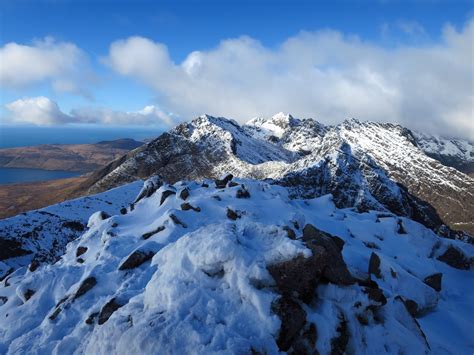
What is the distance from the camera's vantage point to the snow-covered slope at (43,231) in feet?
160

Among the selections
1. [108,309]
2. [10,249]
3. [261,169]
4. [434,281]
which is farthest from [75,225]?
[261,169]

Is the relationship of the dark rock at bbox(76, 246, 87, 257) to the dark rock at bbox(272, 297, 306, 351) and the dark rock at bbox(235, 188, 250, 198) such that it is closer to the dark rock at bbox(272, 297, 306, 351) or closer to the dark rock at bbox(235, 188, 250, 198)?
the dark rock at bbox(235, 188, 250, 198)

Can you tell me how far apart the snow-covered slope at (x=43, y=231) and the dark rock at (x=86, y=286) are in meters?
26.4

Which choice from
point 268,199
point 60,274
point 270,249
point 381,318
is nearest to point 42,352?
point 60,274

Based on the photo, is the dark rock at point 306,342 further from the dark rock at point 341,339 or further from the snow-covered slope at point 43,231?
the snow-covered slope at point 43,231

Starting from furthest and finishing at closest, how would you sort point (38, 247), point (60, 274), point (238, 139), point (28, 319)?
point (238, 139) < point (38, 247) < point (60, 274) < point (28, 319)

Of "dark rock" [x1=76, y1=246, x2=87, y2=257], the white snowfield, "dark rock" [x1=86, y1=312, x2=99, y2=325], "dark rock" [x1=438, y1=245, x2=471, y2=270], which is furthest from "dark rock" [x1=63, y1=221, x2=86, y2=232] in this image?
"dark rock" [x1=438, y1=245, x2=471, y2=270]

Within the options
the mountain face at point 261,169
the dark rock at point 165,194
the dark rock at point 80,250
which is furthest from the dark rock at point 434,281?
the mountain face at point 261,169

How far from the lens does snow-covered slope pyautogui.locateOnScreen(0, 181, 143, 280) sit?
4888cm

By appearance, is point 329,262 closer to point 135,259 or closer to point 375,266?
point 375,266

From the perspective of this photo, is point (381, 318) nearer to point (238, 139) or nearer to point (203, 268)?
point (203, 268)

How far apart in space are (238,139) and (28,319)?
175 metres

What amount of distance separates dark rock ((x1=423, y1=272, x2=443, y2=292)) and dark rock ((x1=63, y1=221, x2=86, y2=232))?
51.3 metres

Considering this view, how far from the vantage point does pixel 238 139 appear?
193875 millimetres
